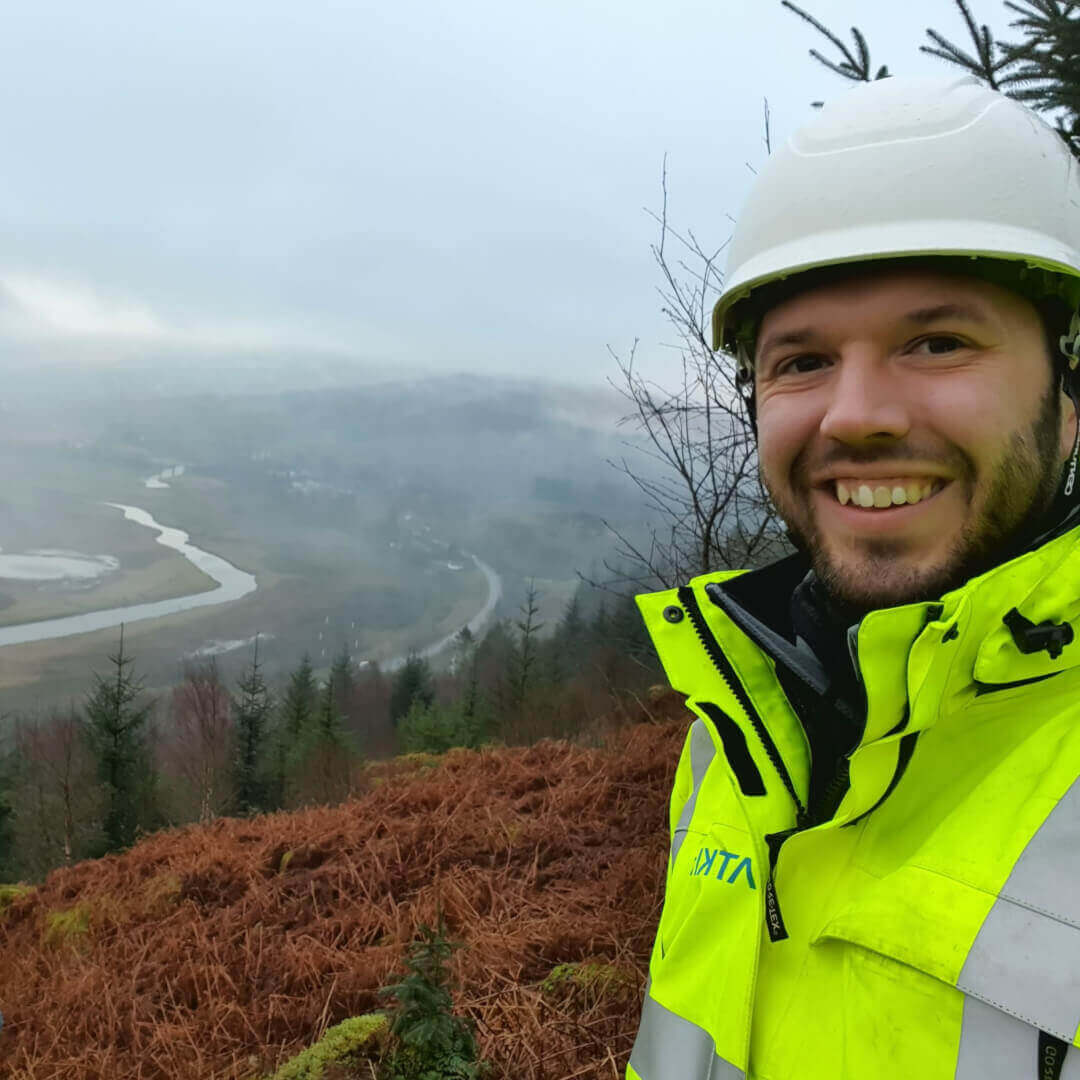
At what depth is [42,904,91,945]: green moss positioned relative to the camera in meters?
4.36

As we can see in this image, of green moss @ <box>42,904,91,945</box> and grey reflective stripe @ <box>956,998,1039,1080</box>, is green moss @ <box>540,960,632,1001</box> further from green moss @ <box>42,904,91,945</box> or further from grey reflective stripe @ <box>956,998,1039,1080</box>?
green moss @ <box>42,904,91,945</box>

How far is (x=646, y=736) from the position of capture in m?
5.87

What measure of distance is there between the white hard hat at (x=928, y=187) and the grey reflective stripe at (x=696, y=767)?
1072 millimetres

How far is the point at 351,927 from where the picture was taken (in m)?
3.53

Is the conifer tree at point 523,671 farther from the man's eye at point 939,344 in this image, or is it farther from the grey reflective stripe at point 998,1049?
the grey reflective stripe at point 998,1049

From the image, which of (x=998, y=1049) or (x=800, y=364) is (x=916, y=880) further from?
(x=800, y=364)

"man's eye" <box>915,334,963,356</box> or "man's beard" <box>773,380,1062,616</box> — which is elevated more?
"man's eye" <box>915,334,963,356</box>

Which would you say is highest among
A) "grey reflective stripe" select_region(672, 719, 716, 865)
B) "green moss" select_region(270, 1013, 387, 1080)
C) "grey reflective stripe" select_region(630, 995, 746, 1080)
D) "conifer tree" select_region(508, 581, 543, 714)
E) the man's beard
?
the man's beard

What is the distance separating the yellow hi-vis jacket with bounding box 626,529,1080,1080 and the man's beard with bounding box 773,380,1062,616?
151 mm

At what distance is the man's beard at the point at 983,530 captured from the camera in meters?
1.20

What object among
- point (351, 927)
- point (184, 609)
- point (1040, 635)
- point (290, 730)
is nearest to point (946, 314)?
point (1040, 635)

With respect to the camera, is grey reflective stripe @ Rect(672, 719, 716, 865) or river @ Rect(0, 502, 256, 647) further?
river @ Rect(0, 502, 256, 647)

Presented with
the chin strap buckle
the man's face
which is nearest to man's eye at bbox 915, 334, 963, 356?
the man's face

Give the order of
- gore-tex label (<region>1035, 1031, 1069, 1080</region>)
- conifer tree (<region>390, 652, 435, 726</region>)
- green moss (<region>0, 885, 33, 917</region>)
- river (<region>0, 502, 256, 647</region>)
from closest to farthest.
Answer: gore-tex label (<region>1035, 1031, 1069, 1080</region>), green moss (<region>0, 885, 33, 917</region>), conifer tree (<region>390, 652, 435, 726</region>), river (<region>0, 502, 256, 647</region>)
